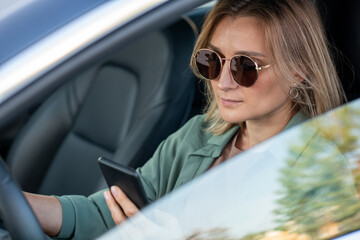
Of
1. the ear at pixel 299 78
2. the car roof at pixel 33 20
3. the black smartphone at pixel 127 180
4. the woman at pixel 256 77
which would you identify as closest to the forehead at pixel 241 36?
the woman at pixel 256 77

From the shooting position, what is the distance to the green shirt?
1602 millimetres

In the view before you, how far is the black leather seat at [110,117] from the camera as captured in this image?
2367 millimetres

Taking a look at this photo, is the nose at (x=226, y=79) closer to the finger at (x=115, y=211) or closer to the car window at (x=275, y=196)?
the car window at (x=275, y=196)

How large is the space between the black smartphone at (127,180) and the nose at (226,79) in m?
0.35

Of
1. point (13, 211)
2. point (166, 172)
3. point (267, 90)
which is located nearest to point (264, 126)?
point (267, 90)

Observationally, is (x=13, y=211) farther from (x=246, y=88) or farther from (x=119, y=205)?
(x=246, y=88)

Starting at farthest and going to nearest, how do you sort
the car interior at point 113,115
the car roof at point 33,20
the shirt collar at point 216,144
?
the car interior at point 113,115 < the shirt collar at point 216,144 < the car roof at point 33,20

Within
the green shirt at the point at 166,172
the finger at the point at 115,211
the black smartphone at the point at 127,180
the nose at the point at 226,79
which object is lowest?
the green shirt at the point at 166,172

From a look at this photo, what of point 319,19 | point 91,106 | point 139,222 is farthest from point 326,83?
point 91,106

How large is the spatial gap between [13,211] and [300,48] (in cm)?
82

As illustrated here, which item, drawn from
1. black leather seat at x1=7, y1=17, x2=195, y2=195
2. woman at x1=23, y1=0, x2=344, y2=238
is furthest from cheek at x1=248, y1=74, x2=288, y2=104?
black leather seat at x1=7, y1=17, x2=195, y2=195

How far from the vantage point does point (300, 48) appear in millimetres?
1637

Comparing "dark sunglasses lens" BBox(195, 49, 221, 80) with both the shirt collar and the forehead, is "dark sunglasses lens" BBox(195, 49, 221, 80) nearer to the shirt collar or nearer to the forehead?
the forehead

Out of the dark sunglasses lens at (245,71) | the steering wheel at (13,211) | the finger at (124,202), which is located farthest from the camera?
the dark sunglasses lens at (245,71)
